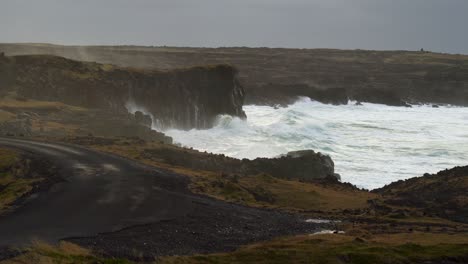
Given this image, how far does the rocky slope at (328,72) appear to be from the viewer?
10494 centimetres

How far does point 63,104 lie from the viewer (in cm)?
5106

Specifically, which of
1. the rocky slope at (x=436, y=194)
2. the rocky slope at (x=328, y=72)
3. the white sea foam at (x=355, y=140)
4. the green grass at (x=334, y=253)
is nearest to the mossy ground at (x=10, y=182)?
the green grass at (x=334, y=253)

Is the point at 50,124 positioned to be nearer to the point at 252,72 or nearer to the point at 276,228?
the point at 276,228

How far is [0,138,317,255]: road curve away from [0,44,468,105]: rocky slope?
2683 inches

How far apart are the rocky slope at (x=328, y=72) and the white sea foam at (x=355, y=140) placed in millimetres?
15312

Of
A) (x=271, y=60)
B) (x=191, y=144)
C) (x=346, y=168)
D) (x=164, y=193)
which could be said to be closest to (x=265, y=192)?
(x=164, y=193)

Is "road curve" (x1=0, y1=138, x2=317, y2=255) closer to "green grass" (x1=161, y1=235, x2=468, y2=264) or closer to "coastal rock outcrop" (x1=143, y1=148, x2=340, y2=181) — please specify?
"green grass" (x1=161, y1=235, x2=468, y2=264)

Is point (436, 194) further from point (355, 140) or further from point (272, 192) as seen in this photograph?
point (355, 140)

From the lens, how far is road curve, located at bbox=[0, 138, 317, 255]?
1831 centimetres

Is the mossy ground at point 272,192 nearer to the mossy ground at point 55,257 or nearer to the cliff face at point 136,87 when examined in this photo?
the mossy ground at point 55,257

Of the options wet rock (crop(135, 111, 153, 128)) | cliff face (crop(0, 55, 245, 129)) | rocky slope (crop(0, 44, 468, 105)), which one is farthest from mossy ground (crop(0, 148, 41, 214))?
rocky slope (crop(0, 44, 468, 105))

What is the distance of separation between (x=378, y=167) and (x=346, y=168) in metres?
2.86

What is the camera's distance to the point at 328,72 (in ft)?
457

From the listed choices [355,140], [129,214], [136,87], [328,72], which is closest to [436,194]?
[129,214]
